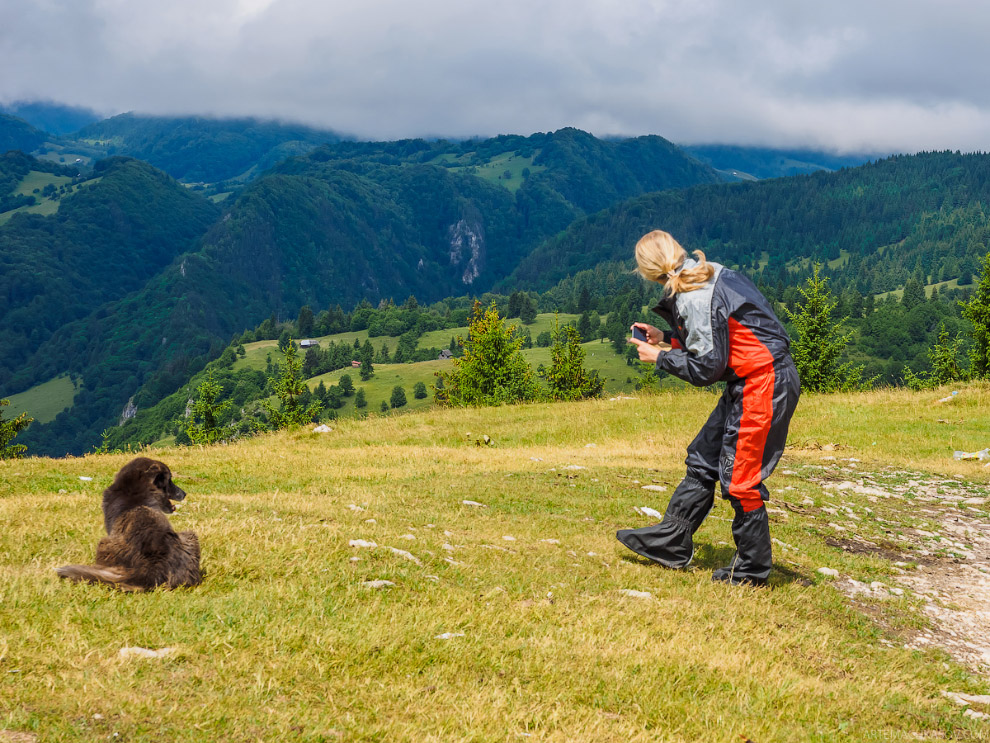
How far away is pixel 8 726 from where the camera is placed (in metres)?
4.02

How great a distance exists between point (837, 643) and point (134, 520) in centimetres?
680

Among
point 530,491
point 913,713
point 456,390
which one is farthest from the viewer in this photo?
point 456,390

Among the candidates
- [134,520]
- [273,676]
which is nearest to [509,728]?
[273,676]

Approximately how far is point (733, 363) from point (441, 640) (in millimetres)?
4207

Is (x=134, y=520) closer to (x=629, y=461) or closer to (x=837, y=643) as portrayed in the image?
(x=837, y=643)

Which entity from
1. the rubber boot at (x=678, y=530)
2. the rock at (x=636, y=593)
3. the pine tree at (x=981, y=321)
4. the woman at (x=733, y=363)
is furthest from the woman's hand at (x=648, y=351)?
the pine tree at (x=981, y=321)

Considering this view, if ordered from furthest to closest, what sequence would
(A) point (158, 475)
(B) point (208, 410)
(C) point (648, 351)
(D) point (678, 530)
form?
1. (B) point (208, 410)
2. (D) point (678, 530)
3. (C) point (648, 351)
4. (A) point (158, 475)

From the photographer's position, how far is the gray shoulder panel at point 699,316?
294 inches

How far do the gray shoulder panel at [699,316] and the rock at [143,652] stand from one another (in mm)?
5612

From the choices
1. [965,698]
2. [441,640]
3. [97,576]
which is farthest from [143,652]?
[965,698]

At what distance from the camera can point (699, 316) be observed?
24.7 feet

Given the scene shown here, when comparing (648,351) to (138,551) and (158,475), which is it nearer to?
(158,475)

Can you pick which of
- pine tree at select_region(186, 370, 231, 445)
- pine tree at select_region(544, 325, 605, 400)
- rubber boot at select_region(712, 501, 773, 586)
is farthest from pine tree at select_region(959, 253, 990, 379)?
pine tree at select_region(186, 370, 231, 445)

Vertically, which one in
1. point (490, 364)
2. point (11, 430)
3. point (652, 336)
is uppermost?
point (652, 336)
